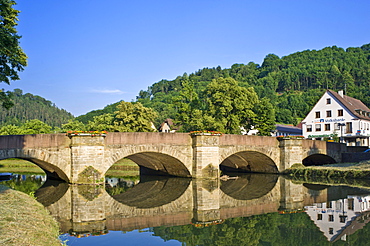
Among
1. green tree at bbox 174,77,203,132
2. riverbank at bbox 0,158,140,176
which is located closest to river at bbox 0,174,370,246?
riverbank at bbox 0,158,140,176

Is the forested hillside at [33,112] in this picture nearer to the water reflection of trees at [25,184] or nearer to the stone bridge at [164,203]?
the water reflection of trees at [25,184]

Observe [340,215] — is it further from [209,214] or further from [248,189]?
[248,189]

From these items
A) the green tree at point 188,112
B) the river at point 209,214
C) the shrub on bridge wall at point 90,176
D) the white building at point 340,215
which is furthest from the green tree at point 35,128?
the white building at point 340,215

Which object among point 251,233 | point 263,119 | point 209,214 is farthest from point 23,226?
point 263,119

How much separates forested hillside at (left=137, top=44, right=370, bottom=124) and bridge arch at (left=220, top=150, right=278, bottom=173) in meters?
46.9

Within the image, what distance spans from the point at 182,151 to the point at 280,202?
9.57m

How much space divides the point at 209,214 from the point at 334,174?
57.3 ft

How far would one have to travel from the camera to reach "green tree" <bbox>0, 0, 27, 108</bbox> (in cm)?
1352

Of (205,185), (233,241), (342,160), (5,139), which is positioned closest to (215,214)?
(233,241)

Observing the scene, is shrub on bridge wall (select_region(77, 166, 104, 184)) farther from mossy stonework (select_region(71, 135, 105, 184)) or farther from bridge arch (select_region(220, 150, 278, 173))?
bridge arch (select_region(220, 150, 278, 173))

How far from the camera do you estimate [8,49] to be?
13766 mm

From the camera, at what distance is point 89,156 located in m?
23.0

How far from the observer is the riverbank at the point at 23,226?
8.18 m

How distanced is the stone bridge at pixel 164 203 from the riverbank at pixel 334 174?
4.45m
